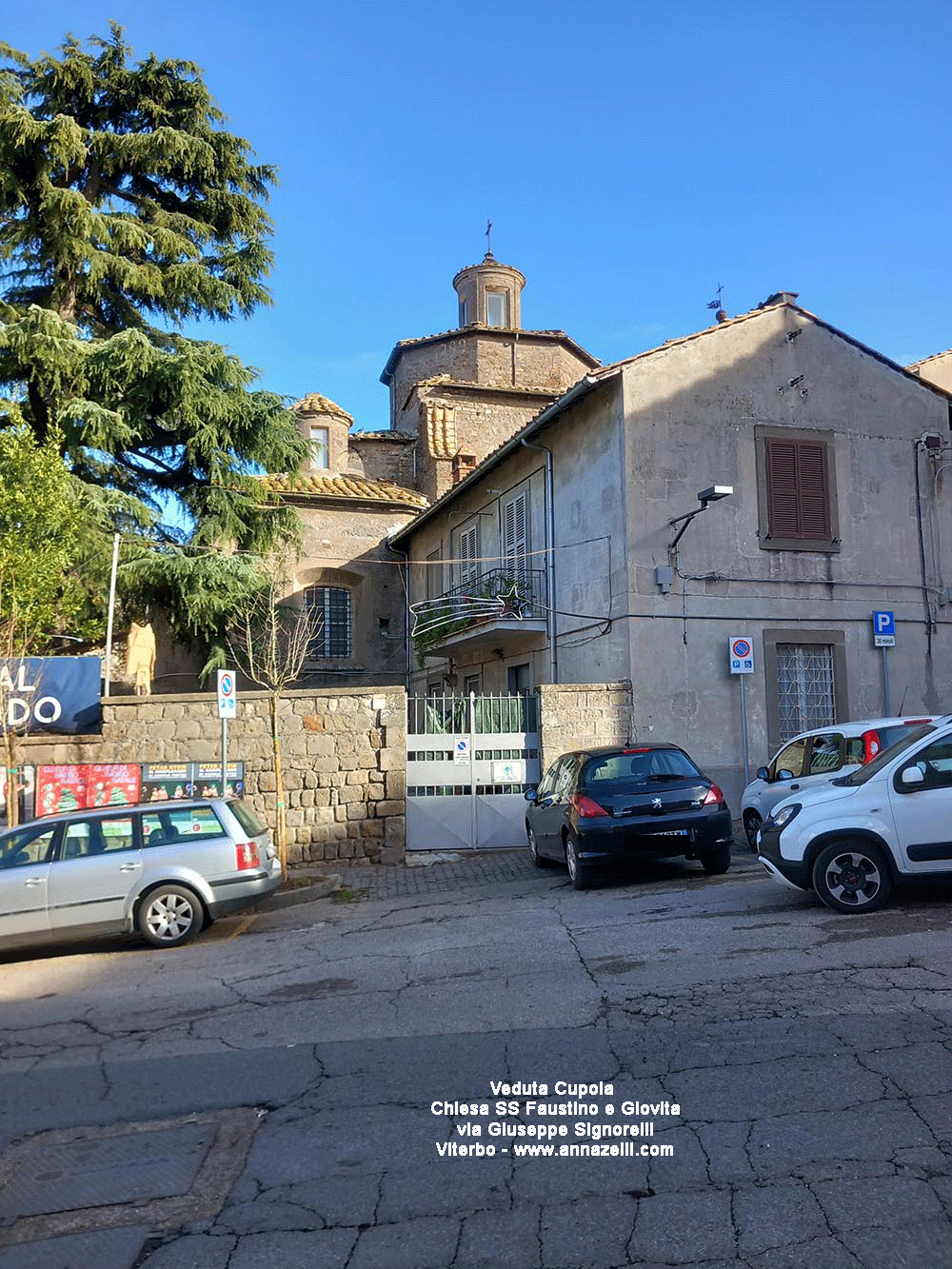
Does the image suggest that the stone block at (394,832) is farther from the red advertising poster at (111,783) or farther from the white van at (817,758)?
the white van at (817,758)

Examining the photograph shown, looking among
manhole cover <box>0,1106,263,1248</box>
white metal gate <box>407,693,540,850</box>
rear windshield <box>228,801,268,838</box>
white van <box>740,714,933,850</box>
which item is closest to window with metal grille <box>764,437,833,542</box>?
white van <box>740,714,933,850</box>

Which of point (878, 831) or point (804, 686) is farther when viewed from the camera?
point (804, 686)

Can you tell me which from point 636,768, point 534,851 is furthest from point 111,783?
point 636,768

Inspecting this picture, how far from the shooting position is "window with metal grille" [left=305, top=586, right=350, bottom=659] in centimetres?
2702

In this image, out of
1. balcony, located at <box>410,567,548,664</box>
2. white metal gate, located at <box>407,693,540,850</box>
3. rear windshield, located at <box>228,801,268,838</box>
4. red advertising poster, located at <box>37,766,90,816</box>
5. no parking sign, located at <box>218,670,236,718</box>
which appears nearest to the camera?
rear windshield, located at <box>228,801,268,838</box>

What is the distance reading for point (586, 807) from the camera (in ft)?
35.3

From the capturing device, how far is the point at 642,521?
1560 cm

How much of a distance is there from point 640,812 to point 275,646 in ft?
24.8

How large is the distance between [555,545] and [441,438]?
11.7m

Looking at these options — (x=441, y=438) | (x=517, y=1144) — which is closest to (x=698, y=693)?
(x=517, y=1144)

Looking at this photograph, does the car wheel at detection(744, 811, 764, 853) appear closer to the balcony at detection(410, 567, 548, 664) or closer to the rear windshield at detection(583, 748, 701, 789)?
the rear windshield at detection(583, 748, 701, 789)

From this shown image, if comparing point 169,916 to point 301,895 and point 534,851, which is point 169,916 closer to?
point 301,895

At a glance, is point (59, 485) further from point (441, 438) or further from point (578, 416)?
point (441, 438)

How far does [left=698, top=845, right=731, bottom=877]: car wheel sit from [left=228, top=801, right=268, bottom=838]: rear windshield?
4.83 m
